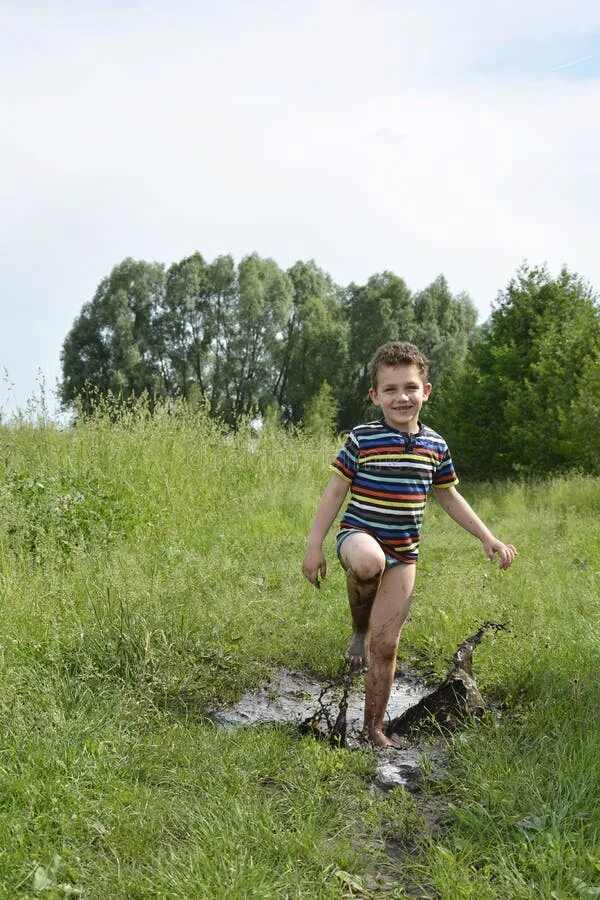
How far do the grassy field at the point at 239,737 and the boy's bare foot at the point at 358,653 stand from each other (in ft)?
1.25

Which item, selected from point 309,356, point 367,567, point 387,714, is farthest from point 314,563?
point 309,356

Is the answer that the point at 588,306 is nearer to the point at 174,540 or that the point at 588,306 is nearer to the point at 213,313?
the point at 174,540

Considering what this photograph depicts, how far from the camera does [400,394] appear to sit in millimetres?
3908

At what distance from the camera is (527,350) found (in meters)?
24.3

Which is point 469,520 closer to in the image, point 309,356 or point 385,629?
point 385,629

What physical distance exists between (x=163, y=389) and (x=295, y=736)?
4222cm

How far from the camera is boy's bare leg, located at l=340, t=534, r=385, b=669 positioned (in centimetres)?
366

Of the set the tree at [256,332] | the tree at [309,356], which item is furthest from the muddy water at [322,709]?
the tree at [256,332]

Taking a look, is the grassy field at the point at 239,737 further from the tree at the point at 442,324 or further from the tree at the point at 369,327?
the tree at the point at 442,324

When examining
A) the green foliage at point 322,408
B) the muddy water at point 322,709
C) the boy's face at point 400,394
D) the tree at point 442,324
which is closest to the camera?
the muddy water at point 322,709

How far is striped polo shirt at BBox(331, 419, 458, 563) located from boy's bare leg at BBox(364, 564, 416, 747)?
4.1 inches

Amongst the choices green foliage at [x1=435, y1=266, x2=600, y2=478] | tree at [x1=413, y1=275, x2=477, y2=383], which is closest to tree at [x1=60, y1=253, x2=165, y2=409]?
tree at [x1=413, y1=275, x2=477, y2=383]

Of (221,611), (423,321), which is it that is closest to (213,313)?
(423,321)

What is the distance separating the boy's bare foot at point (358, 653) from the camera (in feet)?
12.6
